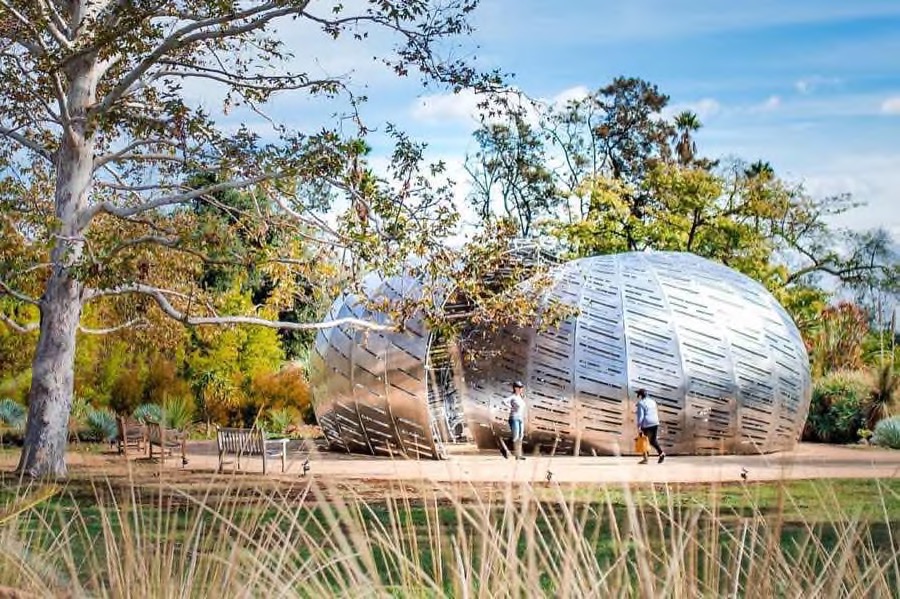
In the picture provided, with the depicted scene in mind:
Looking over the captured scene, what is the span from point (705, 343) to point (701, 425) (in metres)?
1.45

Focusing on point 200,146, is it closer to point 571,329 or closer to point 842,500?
point 571,329

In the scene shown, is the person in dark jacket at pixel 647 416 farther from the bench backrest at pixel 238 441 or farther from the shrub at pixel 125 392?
the shrub at pixel 125 392

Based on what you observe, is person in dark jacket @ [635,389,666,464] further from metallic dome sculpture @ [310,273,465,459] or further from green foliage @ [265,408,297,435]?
green foliage @ [265,408,297,435]

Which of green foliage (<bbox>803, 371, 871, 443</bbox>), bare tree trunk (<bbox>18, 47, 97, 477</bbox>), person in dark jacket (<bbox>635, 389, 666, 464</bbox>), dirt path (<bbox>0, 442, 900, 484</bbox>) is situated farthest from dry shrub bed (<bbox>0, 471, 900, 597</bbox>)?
green foliage (<bbox>803, 371, 871, 443</bbox>)

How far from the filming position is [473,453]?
21469 millimetres

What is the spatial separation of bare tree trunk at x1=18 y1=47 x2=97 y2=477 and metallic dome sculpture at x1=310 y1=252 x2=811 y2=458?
4.73 m

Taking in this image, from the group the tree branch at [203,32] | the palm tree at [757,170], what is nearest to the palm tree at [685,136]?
the palm tree at [757,170]

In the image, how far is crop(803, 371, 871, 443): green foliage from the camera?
25.1m

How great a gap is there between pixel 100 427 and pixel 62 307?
20.7 feet

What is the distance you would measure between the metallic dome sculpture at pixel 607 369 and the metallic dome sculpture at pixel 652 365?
0.06ft

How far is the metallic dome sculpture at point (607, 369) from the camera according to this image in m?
19.8

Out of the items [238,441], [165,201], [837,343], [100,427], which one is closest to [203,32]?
[165,201]

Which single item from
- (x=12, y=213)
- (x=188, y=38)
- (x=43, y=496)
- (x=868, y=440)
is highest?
(x=188, y=38)

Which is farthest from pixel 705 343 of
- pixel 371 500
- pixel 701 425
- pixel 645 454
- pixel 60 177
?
pixel 60 177
